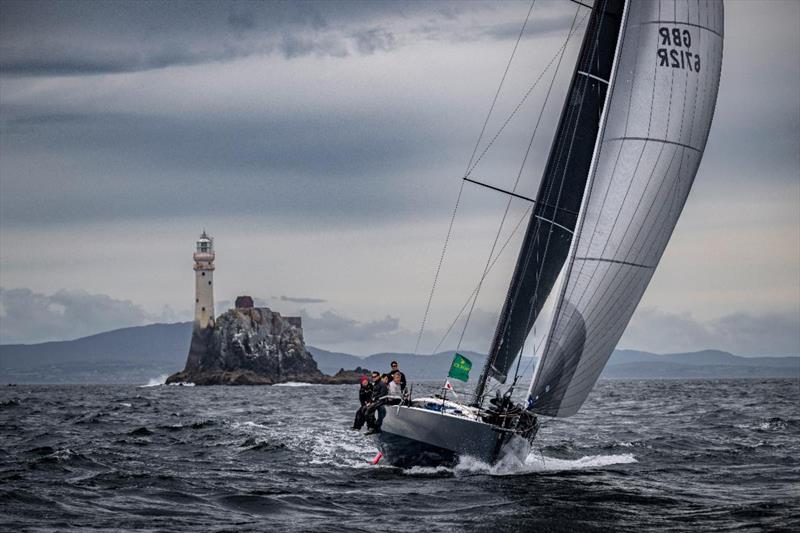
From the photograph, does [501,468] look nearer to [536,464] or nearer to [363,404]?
[536,464]

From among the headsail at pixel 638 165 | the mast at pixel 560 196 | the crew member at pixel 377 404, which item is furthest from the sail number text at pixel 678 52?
the crew member at pixel 377 404

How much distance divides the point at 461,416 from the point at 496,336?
284cm

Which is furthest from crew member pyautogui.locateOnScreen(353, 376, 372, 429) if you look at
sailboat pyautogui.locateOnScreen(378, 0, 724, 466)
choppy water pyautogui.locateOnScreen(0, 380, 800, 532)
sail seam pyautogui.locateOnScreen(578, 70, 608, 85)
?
sail seam pyautogui.locateOnScreen(578, 70, 608, 85)

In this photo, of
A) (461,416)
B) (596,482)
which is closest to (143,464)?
(461,416)

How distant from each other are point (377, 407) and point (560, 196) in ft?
18.9

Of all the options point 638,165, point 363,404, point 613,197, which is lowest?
point 363,404

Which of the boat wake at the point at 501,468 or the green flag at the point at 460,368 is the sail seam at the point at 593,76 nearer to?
the green flag at the point at 460,368

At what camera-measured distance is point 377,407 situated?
66.5 feet

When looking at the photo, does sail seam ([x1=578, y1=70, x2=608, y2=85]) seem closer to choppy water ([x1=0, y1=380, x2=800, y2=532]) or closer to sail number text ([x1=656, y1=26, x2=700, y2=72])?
sail number text ([x1=656, y1=26, x2=700, y2=72])

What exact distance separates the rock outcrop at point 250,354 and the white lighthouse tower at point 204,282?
1.35 metres

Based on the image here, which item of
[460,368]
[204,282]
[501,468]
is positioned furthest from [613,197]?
[204,282]

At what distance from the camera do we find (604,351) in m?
18.8

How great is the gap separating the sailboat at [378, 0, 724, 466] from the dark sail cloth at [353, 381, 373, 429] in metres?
1.34

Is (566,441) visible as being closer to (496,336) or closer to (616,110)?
(496,336)
